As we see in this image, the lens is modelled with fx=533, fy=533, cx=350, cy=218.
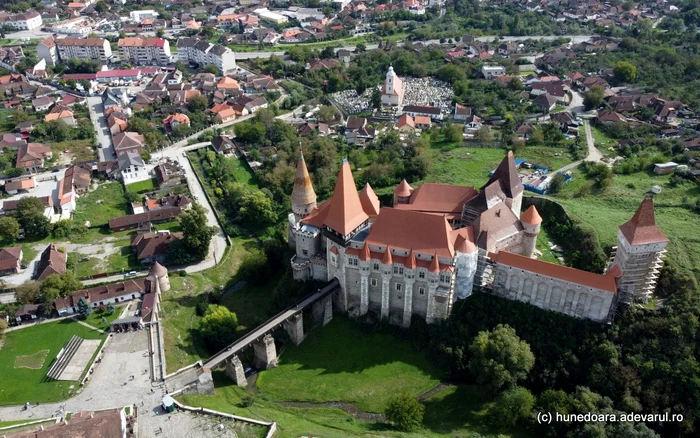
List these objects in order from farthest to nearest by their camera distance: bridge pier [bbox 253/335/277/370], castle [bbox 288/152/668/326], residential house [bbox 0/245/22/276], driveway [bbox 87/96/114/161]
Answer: driveway [bbox 87/96/114/161], residential house [bbox 0/245/22/276], bridge pier [bbox 253/335/277/370], castle [bbox 288/152/668/326]

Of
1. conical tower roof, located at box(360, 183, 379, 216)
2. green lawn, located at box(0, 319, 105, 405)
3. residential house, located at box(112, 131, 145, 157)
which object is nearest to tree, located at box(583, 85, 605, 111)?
conical tower roof, located at box(360, 183, 379, 216)

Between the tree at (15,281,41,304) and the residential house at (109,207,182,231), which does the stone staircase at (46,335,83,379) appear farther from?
the residential house at (109,207,182,231)

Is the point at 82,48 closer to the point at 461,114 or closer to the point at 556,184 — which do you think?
the point at 461,114

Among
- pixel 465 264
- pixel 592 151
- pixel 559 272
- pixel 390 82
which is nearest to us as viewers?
pixel 559 272

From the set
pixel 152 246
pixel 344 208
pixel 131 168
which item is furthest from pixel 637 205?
pixel 131 168

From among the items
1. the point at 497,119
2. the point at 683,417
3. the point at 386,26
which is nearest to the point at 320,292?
the point at 683,417

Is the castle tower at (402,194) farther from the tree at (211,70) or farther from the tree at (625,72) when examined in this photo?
the tree at (211,70)
